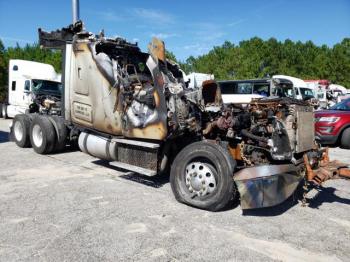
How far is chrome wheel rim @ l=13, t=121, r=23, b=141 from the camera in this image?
991 centimetres

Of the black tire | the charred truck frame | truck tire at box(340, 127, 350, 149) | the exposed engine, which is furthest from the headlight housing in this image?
the exposed engine

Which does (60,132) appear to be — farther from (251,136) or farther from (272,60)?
(272,60)

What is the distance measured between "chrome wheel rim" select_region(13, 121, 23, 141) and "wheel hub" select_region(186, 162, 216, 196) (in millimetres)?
6293

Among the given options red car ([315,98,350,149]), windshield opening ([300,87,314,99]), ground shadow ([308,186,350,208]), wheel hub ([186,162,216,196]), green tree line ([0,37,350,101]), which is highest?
green tree line ([0,37,350,101])

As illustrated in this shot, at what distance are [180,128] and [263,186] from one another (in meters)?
1.73

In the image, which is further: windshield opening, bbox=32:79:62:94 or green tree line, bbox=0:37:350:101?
green tree line, bbox=0:37:350:101

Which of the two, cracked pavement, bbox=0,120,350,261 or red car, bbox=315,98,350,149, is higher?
red car, bbox=315,98,350,149

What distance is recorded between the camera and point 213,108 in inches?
→ 222

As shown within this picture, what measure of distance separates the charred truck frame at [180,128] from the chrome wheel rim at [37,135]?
4.57 ft

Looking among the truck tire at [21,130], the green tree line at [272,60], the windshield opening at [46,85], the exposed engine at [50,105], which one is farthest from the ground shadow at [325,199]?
the green tree line at [272,60]

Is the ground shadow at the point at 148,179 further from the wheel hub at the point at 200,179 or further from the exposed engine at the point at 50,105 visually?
the exposed engine at the point at 50,105

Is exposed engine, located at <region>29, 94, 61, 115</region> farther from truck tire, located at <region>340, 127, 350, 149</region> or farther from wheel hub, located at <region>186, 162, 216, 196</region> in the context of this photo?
truck tire, located at <region>340, 127, 350, 149</region>

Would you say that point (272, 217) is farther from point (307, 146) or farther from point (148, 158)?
point (148, 158)

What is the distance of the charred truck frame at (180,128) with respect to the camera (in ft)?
16.1
